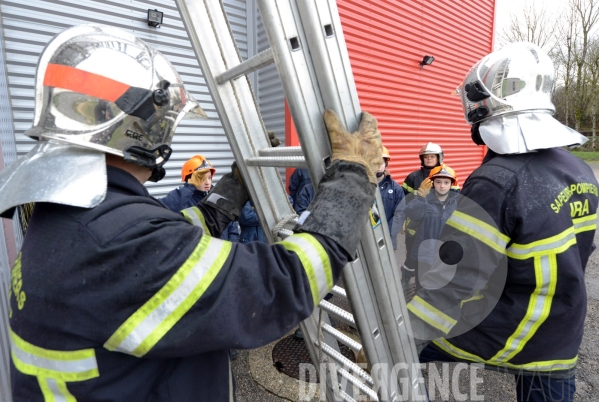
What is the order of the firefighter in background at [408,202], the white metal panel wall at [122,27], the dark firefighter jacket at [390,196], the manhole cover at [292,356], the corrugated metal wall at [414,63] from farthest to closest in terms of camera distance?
the corrugated metal wall at [414,63] → the dark firefighter jacket at [390,196] → the firefighter in background at [408,202] → the white metal panel wall at [122,27] → the manhole cover at [292,356]

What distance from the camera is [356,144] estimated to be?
1.10 metres

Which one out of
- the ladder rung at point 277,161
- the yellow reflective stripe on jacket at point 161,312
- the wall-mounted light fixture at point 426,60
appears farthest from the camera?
the wall-mounted light fixture at point 426,60

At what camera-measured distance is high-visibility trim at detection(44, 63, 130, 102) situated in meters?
0.96

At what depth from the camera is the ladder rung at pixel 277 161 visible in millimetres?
1256

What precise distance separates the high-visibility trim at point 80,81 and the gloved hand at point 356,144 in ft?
2.04

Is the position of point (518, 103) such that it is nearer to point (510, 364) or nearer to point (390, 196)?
point (510, 364)

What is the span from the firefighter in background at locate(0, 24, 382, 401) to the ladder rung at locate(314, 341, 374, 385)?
72cm

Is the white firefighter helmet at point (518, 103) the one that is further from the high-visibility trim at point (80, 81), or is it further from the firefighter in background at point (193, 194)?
the firefighter in background at point (193, 194)

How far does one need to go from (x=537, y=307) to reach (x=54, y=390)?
186 centimetres

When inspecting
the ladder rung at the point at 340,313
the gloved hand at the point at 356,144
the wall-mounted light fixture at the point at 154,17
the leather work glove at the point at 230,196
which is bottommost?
the ladder rung at the point at 340,313

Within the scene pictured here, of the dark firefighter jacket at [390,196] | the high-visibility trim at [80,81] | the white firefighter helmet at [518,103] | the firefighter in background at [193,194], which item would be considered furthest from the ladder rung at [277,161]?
the dark firefighter jacket at [390,196]

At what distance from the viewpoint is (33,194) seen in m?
0.85

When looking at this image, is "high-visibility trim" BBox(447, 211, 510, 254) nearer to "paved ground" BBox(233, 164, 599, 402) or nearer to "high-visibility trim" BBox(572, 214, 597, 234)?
"high-visibility trim" BBox(572, 214, 597, 234)

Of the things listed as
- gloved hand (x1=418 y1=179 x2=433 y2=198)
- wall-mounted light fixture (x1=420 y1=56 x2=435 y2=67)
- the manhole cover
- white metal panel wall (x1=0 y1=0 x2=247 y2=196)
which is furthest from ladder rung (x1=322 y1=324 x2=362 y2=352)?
wall-mounted light fixture (x1=420 y1=56 x2=435 y2=67)
